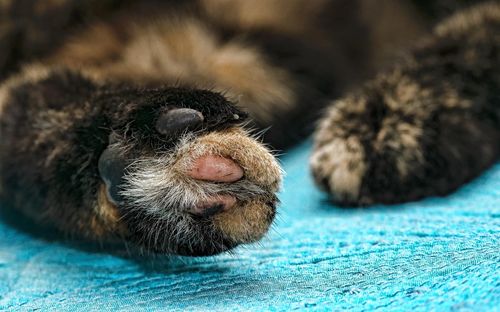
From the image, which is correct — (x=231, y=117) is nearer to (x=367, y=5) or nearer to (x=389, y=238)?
(x=389, y=238)

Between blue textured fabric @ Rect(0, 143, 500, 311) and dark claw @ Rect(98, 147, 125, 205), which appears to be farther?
dark claw @ Rect(98, 147, 125, 205)

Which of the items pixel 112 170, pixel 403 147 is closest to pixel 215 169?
pixel 112 170

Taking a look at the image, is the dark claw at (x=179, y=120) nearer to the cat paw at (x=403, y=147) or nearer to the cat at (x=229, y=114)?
the cat at (x=229, y=114)

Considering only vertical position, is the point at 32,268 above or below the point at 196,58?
below

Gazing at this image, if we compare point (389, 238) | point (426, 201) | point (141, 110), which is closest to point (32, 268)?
point (141, 110)

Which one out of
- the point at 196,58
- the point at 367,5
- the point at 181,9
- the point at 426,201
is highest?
the point at 367,5

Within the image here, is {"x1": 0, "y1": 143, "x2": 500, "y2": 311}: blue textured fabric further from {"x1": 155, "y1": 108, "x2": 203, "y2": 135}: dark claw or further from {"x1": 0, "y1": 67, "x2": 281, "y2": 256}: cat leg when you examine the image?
{"x1": 155, "y1": 108, "x2": 203, "y2": 135}: dark claw

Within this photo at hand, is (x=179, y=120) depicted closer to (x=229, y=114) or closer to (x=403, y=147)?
(x=229, y=114)

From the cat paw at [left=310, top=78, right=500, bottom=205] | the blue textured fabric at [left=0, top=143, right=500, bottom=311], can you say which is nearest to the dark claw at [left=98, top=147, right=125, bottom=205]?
the blue textured fabric at [left=0, top=143, right=500, bottom=311]
